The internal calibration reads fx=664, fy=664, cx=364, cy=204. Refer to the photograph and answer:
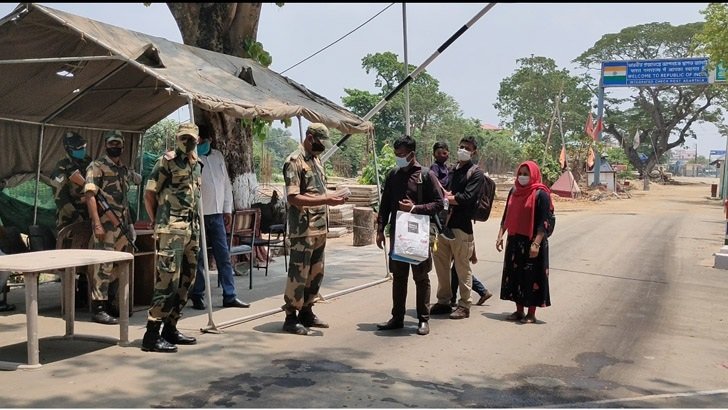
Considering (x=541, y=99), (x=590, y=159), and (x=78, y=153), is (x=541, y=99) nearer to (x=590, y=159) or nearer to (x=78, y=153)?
(x=590, y=159)

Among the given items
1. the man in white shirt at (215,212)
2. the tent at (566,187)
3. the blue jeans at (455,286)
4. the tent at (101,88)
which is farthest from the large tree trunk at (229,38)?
the tent at (566,187)

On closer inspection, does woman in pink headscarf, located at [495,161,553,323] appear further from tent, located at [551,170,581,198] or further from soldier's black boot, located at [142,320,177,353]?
tent, located at [551,170,581,198]

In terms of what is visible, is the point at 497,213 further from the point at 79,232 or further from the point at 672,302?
the point at 79,232

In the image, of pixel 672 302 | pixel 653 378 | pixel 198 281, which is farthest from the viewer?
pixel 672 302

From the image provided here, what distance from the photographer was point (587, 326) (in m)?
7.12

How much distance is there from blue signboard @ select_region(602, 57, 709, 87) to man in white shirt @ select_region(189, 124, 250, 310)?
3428cm

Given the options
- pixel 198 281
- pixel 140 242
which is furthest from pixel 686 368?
pixel 140 242

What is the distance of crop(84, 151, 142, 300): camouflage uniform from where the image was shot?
6.57 meters

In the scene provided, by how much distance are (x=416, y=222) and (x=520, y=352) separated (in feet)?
5.01

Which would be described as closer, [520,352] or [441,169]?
[520,352]

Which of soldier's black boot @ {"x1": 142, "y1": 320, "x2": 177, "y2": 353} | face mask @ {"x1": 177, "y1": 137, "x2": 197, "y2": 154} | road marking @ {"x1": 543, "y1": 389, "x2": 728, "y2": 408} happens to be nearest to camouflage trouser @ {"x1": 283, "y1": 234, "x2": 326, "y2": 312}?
soldier's black boot @ {"x1": 142, "y1": 320, "x2": 177, "y2": 353}

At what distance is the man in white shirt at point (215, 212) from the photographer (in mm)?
7117

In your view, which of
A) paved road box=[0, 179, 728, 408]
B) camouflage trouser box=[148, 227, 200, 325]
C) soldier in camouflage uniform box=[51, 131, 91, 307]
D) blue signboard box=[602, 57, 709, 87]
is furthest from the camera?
blue signboard box=[602, 57, 709, 87]

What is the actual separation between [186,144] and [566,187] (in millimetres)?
30090
